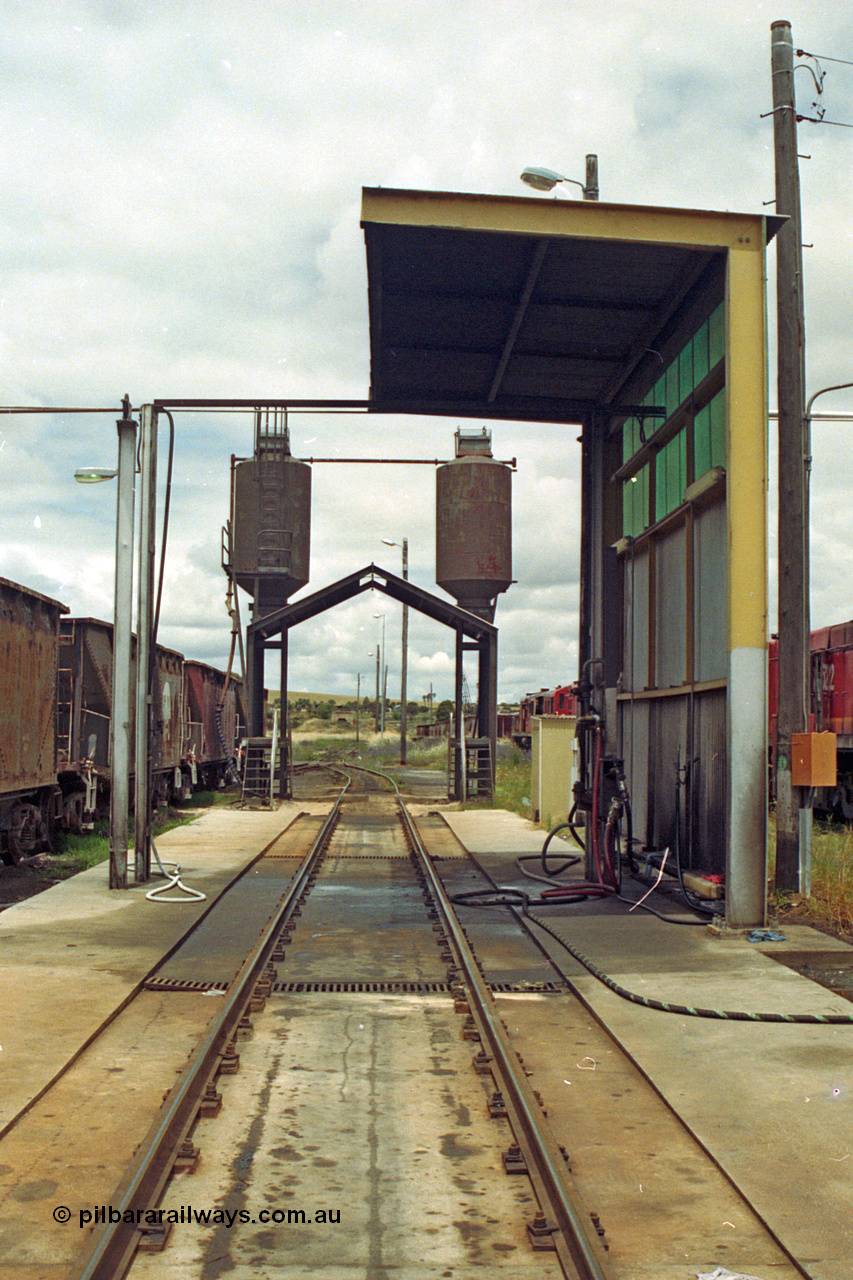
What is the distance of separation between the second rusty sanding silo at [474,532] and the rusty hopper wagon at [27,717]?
542 inches

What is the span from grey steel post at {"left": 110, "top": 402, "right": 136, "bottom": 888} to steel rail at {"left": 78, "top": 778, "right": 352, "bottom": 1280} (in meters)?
4.60

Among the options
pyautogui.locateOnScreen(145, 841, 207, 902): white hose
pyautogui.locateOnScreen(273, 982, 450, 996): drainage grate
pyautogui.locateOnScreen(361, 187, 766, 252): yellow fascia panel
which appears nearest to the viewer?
pyautogui.locateOnScreen(273, 982, 450, 996): drainage grate

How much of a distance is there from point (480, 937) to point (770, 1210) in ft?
17.7

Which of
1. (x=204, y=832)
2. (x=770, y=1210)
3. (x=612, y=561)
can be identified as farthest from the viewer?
(x=204, y=832)

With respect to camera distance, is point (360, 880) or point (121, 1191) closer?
point (121, 1191)

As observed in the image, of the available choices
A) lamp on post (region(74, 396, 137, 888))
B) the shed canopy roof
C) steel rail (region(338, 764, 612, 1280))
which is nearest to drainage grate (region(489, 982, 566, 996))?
steel rail (region(338, 764, 612, 1280))

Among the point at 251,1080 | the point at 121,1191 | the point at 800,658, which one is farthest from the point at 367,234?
the point at 121,1191

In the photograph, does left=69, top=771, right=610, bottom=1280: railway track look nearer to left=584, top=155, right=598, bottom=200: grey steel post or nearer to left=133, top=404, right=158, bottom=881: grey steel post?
left=133, top=404, right=158, bottom=881: grey steel post

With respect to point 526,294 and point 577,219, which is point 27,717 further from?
point 577,219

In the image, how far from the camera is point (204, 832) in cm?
1841

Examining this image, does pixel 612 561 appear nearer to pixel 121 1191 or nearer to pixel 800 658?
pixel 800 658

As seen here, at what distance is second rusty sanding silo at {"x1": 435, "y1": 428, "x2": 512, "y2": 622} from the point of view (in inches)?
1125

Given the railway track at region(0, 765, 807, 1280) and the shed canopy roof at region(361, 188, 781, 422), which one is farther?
the shed canopy roof at region(361, 188, 781, 422)

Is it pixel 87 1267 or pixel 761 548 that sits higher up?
pixel 761 548
